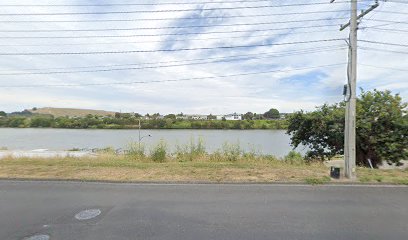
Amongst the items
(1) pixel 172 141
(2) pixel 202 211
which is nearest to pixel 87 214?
(2) pixel 202 211

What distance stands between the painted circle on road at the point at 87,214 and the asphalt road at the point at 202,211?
2.5 inches

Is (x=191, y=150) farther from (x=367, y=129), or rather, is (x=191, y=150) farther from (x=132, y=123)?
(x=132, y=123)

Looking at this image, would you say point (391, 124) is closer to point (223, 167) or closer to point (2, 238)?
point (223, 167)

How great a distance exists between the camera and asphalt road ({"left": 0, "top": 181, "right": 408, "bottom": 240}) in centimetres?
435

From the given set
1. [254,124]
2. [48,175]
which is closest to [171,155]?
[48,175]

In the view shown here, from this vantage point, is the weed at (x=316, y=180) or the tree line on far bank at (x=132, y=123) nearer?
the weed at (x=316, y=180)

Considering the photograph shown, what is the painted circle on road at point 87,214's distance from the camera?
16.6 ft

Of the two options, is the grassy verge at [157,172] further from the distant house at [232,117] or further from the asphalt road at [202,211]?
the distant house at [232,117]

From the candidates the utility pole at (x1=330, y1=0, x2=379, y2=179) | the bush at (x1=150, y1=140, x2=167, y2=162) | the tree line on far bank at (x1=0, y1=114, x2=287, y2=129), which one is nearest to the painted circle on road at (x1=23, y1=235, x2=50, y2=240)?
the utility pole at (x1=330, y1=0, x2=379, y2=179)

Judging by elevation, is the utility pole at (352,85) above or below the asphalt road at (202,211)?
above

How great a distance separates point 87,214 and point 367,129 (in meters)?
12.7

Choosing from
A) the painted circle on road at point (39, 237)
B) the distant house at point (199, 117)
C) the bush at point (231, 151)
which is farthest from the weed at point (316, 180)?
the distant house at point (199, 117)

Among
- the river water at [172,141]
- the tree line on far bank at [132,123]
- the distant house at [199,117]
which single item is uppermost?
the distant house at [199,117]

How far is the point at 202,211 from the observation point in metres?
5.42
